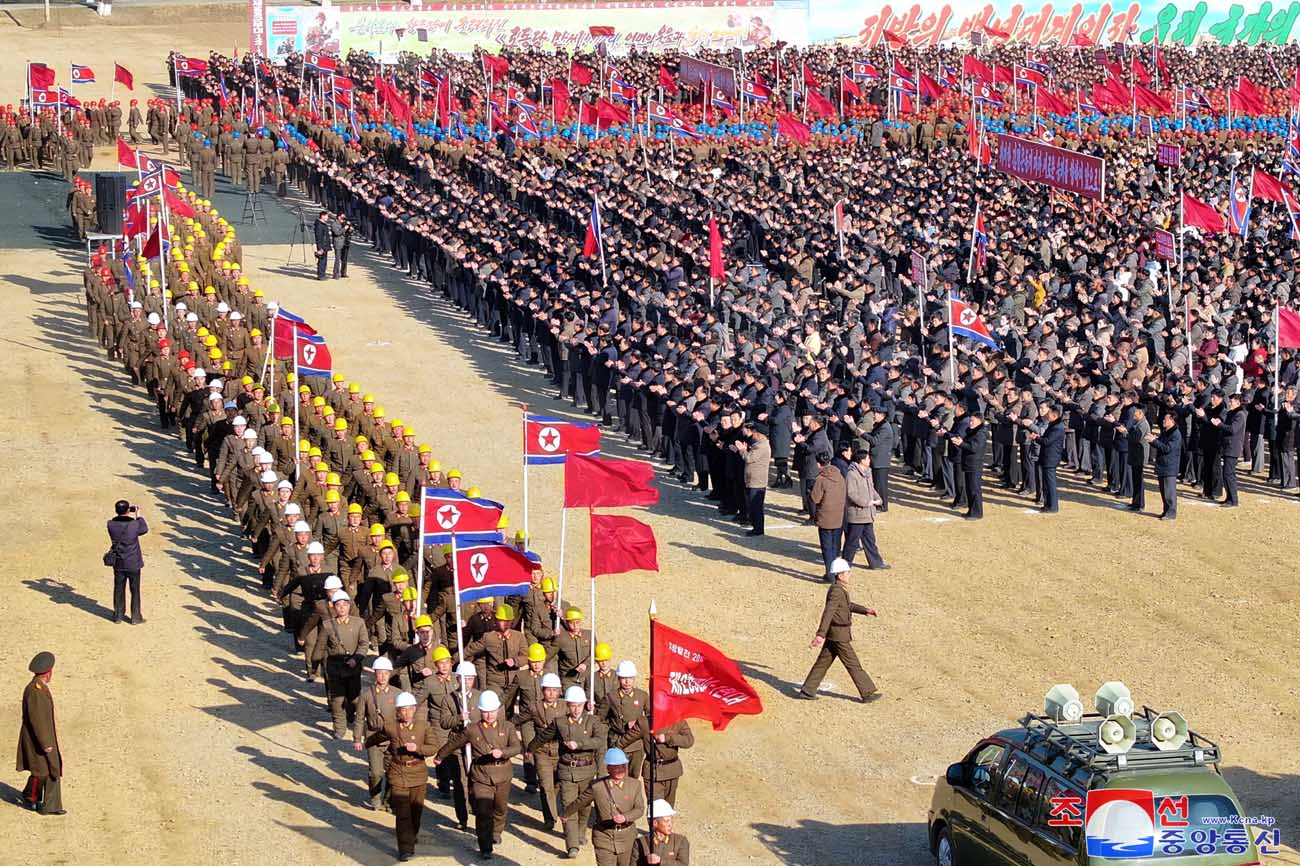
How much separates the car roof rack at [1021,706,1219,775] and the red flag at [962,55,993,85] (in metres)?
40.9

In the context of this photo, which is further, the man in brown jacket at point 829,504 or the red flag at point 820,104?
the red flag at point 820,104

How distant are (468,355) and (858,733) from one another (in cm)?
1668

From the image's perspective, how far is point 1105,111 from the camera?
172 ft

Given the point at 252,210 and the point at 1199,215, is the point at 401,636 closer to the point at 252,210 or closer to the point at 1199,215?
the point at 1199,215

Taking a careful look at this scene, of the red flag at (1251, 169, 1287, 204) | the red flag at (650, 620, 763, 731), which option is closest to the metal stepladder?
the red flag at (1251, 169, 1287, 204)

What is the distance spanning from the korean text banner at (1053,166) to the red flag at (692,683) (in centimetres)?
2507

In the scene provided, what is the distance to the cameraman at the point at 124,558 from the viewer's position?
20.3 m

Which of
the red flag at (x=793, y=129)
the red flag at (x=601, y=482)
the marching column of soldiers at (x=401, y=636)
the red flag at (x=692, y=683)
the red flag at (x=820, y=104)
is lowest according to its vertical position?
the marching column of soldiers at (x=401, y=636)

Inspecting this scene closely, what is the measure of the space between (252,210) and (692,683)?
101ft

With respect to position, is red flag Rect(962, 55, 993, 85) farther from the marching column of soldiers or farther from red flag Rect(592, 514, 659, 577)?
red flag Rect(592, 514, 659, 577)

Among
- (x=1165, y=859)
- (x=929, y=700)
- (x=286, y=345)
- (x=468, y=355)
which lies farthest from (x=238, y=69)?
(x=1165, y=859)

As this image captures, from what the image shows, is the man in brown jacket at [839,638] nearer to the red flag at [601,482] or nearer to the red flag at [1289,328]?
the red flag at [601,482]

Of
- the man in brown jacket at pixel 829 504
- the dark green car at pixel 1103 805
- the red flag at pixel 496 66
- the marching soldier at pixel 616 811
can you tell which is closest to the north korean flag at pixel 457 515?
the marching soldier at pixel 616 811

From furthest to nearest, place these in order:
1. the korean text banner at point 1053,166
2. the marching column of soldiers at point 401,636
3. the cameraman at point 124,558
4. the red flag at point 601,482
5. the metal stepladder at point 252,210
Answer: the metal stepladder at point 252,210 < the korean text banner at point 1053,166 < the cameraman at point 124,558 < the red flag at point 601,482 < the marching column of soldiers at point 401,636
